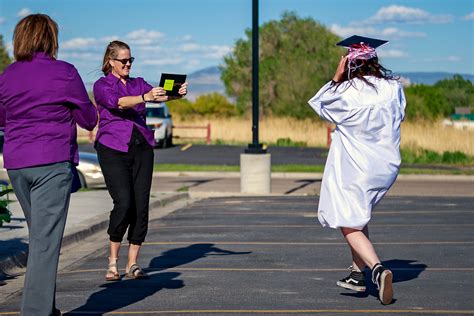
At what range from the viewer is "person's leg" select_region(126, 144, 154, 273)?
9953 mm

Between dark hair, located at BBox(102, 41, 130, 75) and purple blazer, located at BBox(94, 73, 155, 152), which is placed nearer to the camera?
purple blazer, located at BBox(94, 73, 155, 152)

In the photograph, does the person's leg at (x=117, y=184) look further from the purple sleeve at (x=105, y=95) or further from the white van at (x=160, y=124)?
the white van at (x=160, y=124)

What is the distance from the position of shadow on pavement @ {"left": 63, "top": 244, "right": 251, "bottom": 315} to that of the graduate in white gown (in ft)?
5.37

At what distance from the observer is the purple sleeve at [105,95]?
32.0 ft

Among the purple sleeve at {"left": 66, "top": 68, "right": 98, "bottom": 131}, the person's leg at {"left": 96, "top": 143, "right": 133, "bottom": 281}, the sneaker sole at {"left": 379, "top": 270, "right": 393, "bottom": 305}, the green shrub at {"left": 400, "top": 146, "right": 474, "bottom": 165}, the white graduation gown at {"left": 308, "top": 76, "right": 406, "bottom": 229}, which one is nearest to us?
the purple sleeve at {"left": 66, "top": 68, "right": 98, "bottom": 131}

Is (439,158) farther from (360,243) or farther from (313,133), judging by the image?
(360,243)

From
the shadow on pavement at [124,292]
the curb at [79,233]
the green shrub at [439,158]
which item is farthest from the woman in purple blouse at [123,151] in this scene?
the green shrub at [439,158]

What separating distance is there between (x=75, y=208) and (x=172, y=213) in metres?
1.53

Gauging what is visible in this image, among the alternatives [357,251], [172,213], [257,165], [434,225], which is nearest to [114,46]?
[357,251]

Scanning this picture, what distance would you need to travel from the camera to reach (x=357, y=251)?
8.79 meters

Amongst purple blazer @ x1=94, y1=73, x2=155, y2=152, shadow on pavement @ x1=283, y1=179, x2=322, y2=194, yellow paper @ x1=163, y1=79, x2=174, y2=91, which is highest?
yellow paper @ x1=163, y1=79, x2=174, y2=91

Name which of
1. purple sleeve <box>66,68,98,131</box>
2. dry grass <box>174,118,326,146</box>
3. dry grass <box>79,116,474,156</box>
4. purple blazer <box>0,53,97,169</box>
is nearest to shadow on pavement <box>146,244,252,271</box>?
purple sleeve <box>66,68,98,131</box>

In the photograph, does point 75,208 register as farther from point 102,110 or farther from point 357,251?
point 357,251

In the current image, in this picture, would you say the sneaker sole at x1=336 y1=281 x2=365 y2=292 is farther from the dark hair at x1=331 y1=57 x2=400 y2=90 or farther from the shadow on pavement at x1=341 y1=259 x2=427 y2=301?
the dark hair at x1=331 y1=57 x2=400 y2=90
